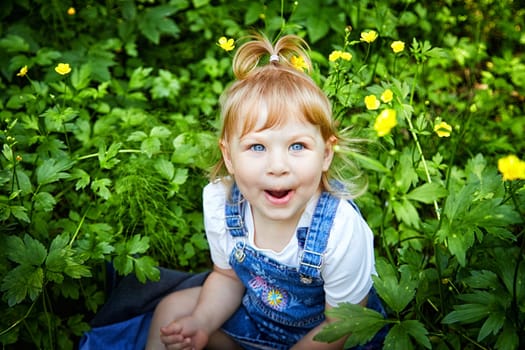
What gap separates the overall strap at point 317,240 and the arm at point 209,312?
0.37m

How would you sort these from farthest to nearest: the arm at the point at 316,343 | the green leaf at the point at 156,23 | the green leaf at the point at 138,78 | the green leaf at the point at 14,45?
the green leaf at the point at 156,23, the green leaf at the point at 138,78, the green leaf at the point at 14,45, the arm at the point at 316,343

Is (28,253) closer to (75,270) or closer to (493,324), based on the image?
(75,270)

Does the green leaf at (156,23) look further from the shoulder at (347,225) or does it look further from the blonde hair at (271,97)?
the shoulder at (347,225)

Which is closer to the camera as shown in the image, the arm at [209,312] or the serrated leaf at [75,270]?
the serrated leaf at [75,270]

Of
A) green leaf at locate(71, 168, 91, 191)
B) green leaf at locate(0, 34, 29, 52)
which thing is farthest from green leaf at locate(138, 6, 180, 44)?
green leaf at locate(71, 168, 91, 191)

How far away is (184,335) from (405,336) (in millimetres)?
700

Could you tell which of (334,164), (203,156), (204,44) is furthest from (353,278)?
(204,44)

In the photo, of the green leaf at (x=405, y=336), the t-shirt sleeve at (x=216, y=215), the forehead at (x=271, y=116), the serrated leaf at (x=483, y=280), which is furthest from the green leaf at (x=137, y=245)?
the serrated leaf at (x=483, y=280)

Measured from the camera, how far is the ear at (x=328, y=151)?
1481 millimetres

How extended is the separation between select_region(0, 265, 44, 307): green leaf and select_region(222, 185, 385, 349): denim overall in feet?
1.72

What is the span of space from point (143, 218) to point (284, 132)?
0.76 m

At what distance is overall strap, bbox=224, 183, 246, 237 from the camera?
5.26 ft

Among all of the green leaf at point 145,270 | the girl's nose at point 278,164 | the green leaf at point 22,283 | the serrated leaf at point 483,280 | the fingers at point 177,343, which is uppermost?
the girl's nose at point 278,164

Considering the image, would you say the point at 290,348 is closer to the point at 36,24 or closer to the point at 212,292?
the point at 212,292
